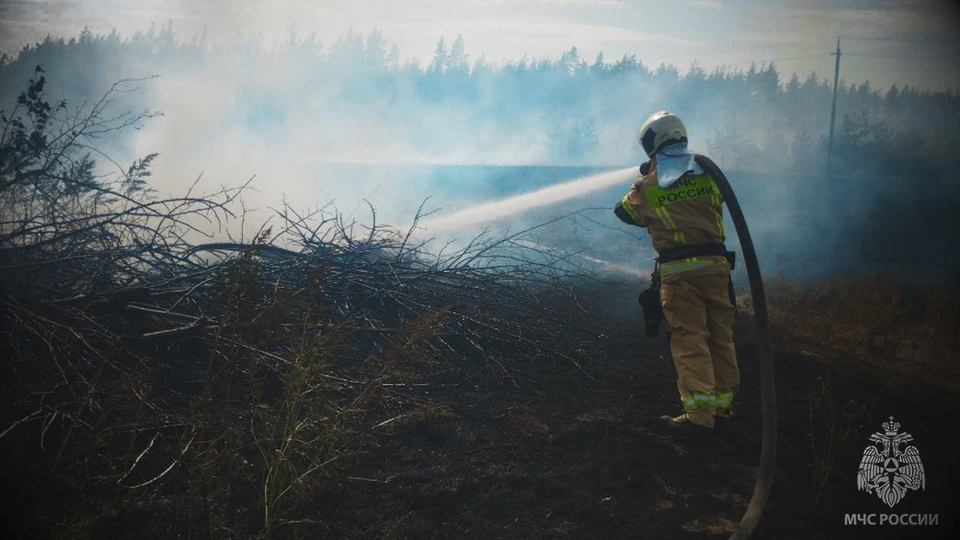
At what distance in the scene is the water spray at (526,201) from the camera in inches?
563

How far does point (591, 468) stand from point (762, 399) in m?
1.03

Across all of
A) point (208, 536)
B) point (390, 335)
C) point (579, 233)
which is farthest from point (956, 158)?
point (208, 536)

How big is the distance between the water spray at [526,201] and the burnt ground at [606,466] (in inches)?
318

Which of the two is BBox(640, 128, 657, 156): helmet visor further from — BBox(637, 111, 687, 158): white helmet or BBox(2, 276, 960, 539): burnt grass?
BBox(2, 276, 960, 539): burnt grass

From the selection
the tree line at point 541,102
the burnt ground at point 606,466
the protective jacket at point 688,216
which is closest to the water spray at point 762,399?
the burnt ground at point 606,466

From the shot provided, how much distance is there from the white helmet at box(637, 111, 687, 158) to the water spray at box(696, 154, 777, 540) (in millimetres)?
718

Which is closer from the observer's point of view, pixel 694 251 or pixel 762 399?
pixel 762 399

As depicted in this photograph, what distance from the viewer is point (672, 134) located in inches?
185

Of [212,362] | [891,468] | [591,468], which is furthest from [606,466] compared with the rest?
[212,362]

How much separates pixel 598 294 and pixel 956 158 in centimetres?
1909

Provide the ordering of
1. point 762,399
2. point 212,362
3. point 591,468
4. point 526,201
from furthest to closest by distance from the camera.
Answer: point 526,201 < point 591,468 < point 762,399 < point 212,362

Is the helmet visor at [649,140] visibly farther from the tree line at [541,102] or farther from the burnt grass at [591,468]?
the tree line at [541,102]

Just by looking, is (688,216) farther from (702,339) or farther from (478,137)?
(478,137)

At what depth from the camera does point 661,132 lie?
4746 millimetres
